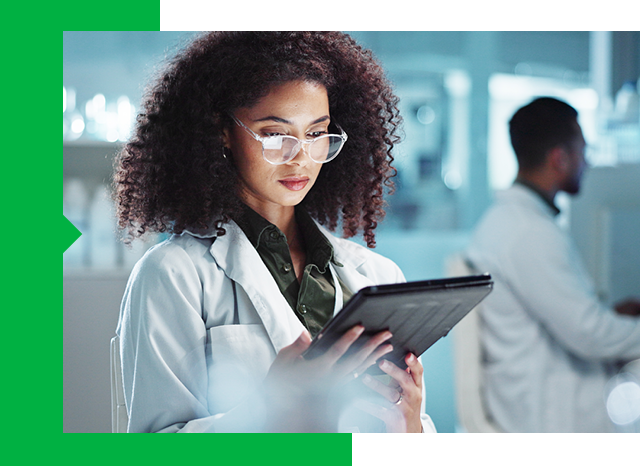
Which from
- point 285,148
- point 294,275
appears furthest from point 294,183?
point 294,275

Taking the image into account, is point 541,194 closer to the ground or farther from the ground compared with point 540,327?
farther from the ground

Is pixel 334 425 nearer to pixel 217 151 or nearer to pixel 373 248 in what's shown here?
pixel 373 248

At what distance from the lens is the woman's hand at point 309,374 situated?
38.4 inches

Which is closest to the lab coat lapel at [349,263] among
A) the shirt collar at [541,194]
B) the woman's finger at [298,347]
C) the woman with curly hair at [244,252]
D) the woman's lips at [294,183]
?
the woman with curly hair at [244,252]

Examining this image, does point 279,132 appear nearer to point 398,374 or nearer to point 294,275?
point 294,275

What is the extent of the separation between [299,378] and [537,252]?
75 centimetres

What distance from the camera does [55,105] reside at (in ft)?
4.28

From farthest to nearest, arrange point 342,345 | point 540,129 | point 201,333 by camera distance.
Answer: point 540,129 → point 201,333 → point 342,345

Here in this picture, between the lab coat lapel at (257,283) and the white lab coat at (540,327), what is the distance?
0.57 metres

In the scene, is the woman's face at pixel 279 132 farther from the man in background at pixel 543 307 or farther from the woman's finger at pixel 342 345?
the man in background at pixel 543 307

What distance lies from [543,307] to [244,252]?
0.78m

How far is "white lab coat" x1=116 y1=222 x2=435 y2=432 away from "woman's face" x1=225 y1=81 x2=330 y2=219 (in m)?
0.11

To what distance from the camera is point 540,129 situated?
1.37 metres
